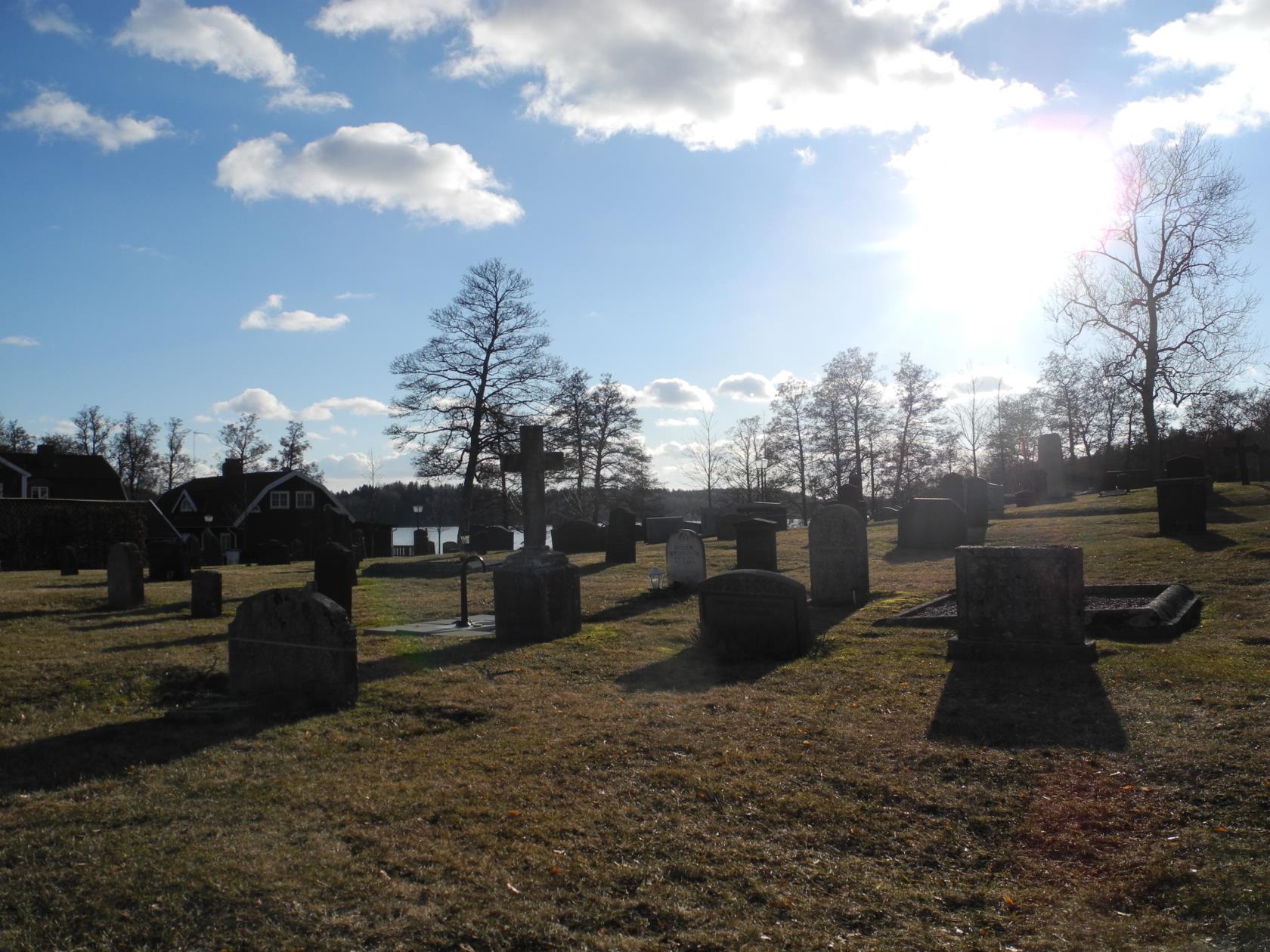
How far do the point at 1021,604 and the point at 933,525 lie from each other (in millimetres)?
12902

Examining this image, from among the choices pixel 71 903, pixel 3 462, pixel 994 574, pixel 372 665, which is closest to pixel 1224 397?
pixel 994 574

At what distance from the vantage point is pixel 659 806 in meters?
4.80

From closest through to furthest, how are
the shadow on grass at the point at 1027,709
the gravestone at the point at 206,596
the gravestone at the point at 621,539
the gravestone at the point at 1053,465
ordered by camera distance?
the shadow on grass at the point at 1027,709
the gravestone at the point at 206,596
the gravestone at the point at 621,539
the gravestone at the point at 1053,465

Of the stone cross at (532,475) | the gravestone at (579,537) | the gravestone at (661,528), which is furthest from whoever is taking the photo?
the gravestone at (661,528)

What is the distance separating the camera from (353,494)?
72.8 m

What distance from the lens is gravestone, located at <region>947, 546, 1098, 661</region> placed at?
7.93 m

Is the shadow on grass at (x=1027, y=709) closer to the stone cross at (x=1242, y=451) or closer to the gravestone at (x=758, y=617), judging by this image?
the gravestone at (x=758, y=617)

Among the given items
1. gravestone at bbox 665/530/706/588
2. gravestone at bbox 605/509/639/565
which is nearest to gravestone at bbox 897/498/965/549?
gravestone at bbox 605/509/639/565

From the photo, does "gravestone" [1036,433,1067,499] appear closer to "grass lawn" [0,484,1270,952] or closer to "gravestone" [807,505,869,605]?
"gravestone" [807,505,869,605]

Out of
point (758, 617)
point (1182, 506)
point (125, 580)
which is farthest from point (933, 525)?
point (125, 580)

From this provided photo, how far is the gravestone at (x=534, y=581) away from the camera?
10664mm

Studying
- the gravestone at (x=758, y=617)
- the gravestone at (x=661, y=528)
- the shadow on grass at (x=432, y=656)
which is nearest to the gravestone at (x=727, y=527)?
the gravestone at (x=661, y=528)

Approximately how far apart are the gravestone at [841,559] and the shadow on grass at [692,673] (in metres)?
4.22

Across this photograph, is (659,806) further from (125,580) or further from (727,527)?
(727,527)
